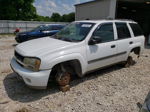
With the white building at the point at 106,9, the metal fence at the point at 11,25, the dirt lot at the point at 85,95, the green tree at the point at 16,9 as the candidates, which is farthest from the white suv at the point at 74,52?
the green tree at the point at 16,9

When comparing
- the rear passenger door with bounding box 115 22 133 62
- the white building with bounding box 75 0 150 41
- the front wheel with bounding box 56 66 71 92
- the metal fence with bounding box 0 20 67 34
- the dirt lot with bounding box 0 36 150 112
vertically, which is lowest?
the dirt lot with bounding box 0 36 150 112

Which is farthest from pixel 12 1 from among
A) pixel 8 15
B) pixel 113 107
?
pixel 113 107

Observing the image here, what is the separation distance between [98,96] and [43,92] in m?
1.32

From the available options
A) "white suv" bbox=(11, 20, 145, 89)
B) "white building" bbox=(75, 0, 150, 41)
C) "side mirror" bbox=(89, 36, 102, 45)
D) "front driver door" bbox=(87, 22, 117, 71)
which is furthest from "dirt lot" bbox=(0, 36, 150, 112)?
"white building" bbox=(75, 0, 150, 41)

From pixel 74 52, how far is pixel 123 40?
2005 millimetres

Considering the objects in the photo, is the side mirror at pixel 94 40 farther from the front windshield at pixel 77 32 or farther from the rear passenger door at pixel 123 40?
the rear passenger door at pixel 123 40

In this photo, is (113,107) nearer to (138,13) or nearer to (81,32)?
(81,32)

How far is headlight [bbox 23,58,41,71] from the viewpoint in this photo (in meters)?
3.05

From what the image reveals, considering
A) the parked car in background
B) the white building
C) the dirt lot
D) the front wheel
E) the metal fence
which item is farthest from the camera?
the metal fence

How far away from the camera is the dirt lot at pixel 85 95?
9.95ft

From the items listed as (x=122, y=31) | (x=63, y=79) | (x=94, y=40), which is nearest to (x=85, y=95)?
(x=63, y=79)

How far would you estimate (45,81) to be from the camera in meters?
3.16

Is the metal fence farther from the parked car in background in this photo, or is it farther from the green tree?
the parked car in background

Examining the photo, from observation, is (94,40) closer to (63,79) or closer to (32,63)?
(63,79)
